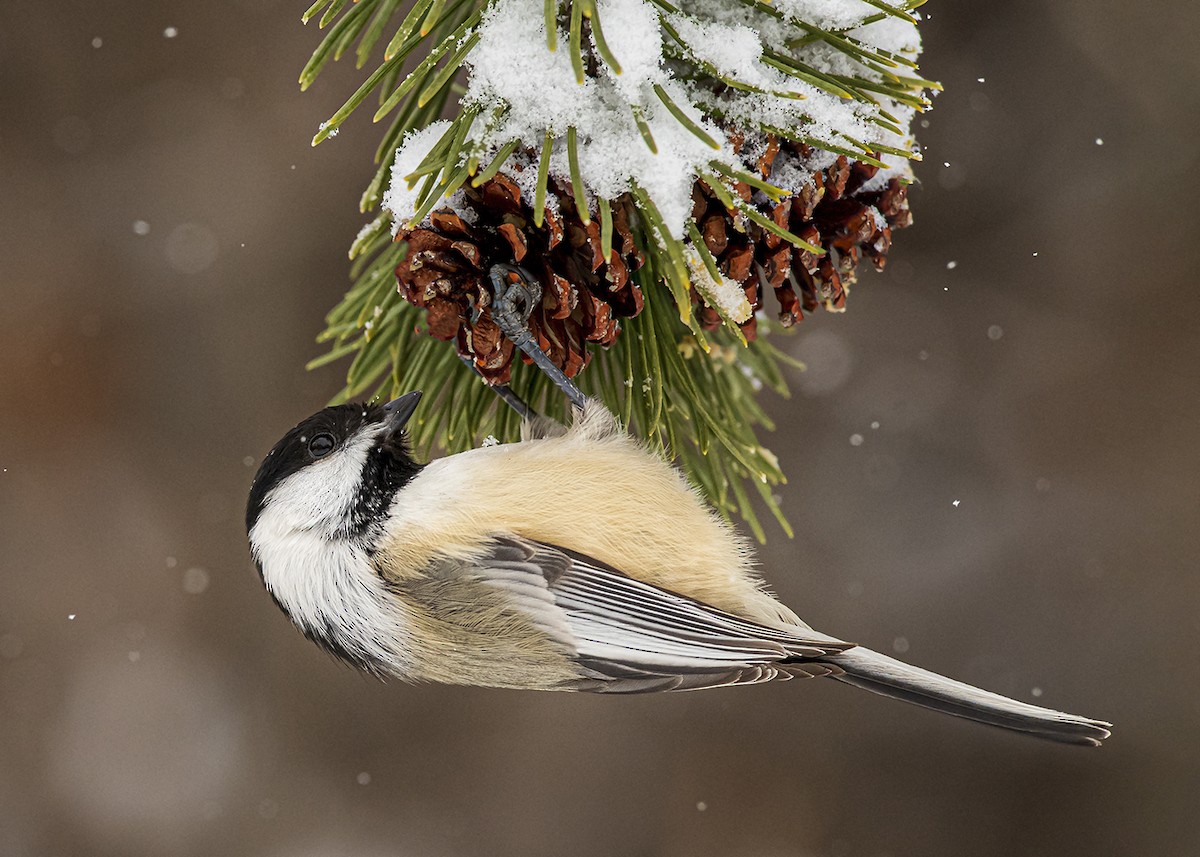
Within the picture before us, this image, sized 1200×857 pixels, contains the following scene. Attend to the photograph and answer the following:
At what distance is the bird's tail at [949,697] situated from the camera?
93cm

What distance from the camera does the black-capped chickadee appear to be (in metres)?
0.94

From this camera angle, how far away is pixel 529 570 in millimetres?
959

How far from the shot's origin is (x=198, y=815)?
6.74 ft

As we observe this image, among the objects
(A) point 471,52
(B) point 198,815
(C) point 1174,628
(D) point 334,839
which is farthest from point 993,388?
(B) point 198,815

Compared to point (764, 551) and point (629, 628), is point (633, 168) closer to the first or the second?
point (629, 628)

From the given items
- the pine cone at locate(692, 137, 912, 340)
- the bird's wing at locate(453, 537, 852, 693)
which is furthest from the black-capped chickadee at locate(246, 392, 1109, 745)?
the pine cone at locate(692, 137, 912, 340)

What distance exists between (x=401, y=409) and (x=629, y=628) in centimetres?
32

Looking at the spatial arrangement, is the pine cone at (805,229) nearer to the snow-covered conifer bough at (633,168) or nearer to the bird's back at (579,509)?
the snow-covered conifer bough at (633,168)

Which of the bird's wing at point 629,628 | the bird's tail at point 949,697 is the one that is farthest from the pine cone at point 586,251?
the bird's tail at point 949,697

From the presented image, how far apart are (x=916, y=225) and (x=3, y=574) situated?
192cm

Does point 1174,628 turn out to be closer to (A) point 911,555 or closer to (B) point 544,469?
(A) point 911,555

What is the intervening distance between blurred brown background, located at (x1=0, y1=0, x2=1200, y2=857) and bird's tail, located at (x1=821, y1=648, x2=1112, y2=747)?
2.96ft

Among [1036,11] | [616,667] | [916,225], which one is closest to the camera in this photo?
[616,667]

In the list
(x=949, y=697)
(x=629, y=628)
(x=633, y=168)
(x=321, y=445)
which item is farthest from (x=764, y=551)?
(x=633, y=168)
